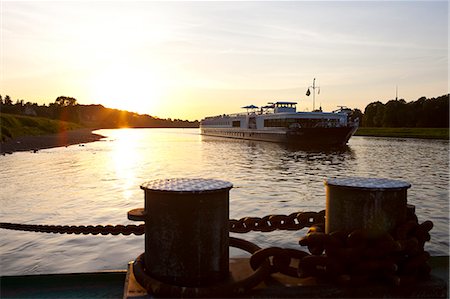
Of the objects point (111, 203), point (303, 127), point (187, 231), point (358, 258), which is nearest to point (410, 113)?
point (303, 127)

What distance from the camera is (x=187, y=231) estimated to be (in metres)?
3.12

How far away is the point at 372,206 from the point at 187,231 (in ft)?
5.13

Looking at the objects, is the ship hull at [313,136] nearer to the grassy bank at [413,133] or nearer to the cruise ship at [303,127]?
the cruise ship at [303,127]

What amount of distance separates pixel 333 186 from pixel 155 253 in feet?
5.43

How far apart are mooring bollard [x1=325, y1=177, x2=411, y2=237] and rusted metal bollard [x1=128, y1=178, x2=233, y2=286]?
40.9 inches

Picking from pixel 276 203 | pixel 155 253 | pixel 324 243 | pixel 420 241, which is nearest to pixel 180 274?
pixel 155 253

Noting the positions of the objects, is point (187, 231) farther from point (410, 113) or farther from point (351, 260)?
point (410, 113)

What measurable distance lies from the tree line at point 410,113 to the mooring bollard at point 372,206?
108637 millimetres

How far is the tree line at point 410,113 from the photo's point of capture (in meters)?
101

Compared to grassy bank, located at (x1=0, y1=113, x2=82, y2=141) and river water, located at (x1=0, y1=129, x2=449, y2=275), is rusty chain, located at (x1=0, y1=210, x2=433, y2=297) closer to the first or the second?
river water, located at (x1=0, y1=129, x2=449, y2=275)

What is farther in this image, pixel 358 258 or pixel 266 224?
pixel 266 224

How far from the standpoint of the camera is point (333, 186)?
11.4 feet

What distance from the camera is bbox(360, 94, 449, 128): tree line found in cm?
10075

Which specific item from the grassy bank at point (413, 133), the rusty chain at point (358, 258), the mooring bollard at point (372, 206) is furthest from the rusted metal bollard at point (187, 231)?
the grassy bank at point (413, 133)
